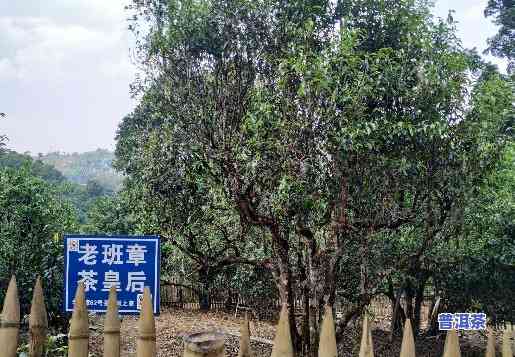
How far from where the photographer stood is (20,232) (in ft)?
32.8

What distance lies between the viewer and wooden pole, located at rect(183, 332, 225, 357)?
250 centimetres

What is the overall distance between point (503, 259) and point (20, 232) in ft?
31.5

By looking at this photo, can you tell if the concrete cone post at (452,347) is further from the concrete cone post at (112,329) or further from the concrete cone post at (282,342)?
the concrete cone post at (112,329)

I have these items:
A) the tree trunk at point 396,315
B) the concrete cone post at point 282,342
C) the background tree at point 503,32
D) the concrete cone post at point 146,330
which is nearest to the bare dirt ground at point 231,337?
the tree trunk at point 396,315

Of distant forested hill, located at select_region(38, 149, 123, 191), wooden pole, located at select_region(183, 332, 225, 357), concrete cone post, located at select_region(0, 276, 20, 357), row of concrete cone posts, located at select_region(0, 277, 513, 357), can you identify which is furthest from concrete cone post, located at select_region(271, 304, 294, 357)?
distant forested hill, located at select_region(38, 149, 123, 191)

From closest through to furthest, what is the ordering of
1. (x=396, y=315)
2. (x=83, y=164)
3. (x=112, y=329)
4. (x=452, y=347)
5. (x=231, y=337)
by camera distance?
(x=452, y=347)
(x=112, y=329)
(x=231, y=337)
(x=396, y=315)
(x=83, y=164)

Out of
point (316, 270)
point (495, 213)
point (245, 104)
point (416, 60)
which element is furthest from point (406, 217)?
point (495, 213)

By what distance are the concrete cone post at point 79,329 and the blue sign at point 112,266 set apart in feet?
5.79

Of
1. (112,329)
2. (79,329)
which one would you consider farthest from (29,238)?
(112,329)

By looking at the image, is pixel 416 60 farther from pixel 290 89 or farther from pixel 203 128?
pixel 203 128

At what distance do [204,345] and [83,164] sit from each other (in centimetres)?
15122

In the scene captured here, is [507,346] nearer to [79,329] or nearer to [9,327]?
[79,329]

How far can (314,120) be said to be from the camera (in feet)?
24.7

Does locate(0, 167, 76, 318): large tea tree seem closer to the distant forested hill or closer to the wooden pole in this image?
the wooden pole
